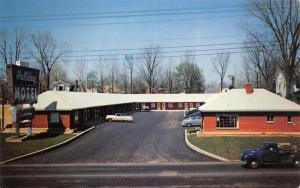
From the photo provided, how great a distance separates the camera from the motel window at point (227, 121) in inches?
1580

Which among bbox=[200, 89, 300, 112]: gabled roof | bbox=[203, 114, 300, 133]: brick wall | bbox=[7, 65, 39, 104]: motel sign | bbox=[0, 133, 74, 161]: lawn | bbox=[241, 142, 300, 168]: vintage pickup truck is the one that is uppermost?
bbox=[7, 65, 39, 104]: motel sign

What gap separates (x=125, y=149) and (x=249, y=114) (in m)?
14.2

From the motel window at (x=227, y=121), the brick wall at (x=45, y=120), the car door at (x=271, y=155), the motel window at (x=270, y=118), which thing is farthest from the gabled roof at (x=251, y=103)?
the brick wall at (x=45, y=120)

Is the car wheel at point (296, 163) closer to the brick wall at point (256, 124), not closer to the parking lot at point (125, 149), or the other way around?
the parking lot at point (125, 149)

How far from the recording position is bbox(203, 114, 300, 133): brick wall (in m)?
37.9

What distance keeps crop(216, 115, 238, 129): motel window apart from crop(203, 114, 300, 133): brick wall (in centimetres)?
44

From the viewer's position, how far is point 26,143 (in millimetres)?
36656

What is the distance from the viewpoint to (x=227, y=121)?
40250 mm

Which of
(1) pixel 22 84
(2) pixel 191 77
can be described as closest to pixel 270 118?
(1) pixel 22 84

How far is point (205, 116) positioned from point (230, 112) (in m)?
2.70

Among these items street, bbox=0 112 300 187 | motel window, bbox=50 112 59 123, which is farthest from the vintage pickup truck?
A: motel window, bbox=50 112 59 123

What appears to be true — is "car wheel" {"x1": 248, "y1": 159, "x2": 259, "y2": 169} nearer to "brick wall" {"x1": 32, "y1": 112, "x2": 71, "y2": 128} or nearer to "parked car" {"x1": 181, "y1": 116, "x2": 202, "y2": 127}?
"parked car" {"x1": 181, "y1": 116, "x2": 202, "y2": 127}

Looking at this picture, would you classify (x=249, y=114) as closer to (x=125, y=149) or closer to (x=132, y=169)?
(x=125, y=149)

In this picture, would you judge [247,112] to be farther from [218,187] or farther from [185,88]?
[185,88]
